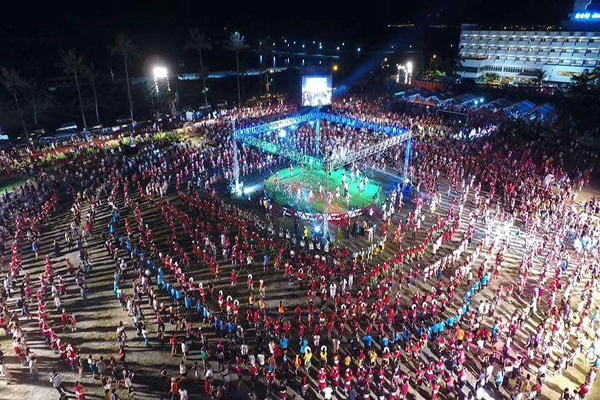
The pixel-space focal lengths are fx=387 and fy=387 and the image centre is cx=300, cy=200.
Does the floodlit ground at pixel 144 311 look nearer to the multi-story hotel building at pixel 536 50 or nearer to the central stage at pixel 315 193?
the central stage at pixel 315 193

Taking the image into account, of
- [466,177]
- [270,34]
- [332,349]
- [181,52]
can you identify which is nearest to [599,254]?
[466,177]

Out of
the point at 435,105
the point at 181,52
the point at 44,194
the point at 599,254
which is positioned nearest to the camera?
the point at 599,254

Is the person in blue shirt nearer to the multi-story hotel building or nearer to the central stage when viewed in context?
the central stage

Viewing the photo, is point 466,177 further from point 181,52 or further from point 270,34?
point 270,34

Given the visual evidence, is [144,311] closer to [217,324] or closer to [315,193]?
[217,324]

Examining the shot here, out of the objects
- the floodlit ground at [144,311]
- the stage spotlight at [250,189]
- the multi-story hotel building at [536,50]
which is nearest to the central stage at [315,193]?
the stage spotlight at [250,189]

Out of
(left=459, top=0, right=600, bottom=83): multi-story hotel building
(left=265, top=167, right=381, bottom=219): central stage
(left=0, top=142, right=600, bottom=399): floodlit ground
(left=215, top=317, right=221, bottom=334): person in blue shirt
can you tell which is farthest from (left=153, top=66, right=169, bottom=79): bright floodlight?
(left=459, top=0, right=600, bottom=83): multi-story hotel building
